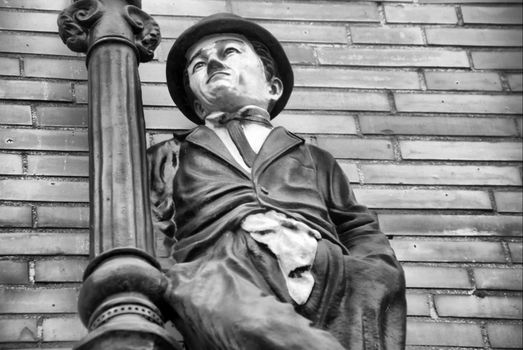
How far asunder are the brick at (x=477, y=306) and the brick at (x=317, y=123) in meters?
0.74

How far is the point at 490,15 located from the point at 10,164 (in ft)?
6.45

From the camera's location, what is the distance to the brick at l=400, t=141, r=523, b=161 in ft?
18.5

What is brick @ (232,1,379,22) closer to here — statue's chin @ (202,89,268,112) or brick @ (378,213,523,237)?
brick @ (378,213,523,237)

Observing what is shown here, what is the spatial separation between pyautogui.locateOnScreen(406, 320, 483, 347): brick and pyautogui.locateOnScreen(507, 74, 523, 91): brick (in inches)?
44.3

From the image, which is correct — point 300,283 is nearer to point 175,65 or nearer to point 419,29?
point 175,65

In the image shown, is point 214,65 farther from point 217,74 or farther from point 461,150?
point 461,150

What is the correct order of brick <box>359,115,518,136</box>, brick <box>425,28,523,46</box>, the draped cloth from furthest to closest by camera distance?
brick <box>425,28,523,46</box> < brick <box>359,115,518,136</box> < the draped cloth

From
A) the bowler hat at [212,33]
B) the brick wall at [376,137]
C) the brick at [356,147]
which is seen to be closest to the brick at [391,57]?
the brick wall at [376,137]

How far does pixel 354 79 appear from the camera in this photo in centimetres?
581

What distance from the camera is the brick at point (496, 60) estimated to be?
5.99 meters

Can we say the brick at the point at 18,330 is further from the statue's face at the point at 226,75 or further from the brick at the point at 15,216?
the statue's face at the point at 226,75

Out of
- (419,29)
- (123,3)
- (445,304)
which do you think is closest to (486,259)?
(445,304)

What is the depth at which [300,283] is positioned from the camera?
4.33 m

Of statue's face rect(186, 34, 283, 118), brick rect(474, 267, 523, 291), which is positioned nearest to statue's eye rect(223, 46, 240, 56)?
statue's face rect(186, 34, 283, 118)
